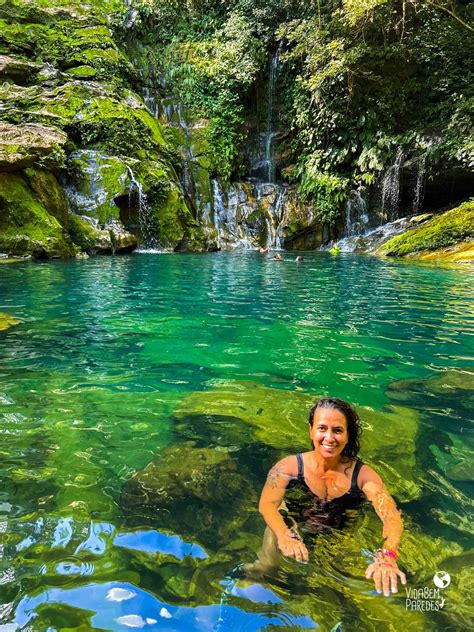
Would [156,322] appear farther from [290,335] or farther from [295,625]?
[295,625]

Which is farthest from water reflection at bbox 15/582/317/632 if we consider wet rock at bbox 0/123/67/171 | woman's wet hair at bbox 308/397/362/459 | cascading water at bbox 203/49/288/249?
cascading water at bbox 203/49/288/249

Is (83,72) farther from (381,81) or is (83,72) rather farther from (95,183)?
(381,81)

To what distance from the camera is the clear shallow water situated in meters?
1.81

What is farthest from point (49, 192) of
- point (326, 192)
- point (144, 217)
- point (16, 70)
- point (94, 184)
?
point (326, 192)

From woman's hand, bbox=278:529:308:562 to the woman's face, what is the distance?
45cm

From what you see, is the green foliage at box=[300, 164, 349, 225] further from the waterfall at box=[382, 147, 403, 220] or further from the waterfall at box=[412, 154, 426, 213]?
the waterfall at box=[412, 154, 426, 213]

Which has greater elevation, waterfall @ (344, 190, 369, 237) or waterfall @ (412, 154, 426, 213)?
waterfall @ (412, 154, 426, 213)

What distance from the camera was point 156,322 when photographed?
643 cm

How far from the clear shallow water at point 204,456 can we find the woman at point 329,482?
0.10 metres

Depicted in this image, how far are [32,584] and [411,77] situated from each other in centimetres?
2343

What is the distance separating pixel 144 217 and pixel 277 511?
1706cm

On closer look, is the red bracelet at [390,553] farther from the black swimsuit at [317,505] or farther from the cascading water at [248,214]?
the cascading water at [248,214]

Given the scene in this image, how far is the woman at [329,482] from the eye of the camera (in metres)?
2.23

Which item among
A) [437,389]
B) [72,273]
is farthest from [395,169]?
[437,389]
